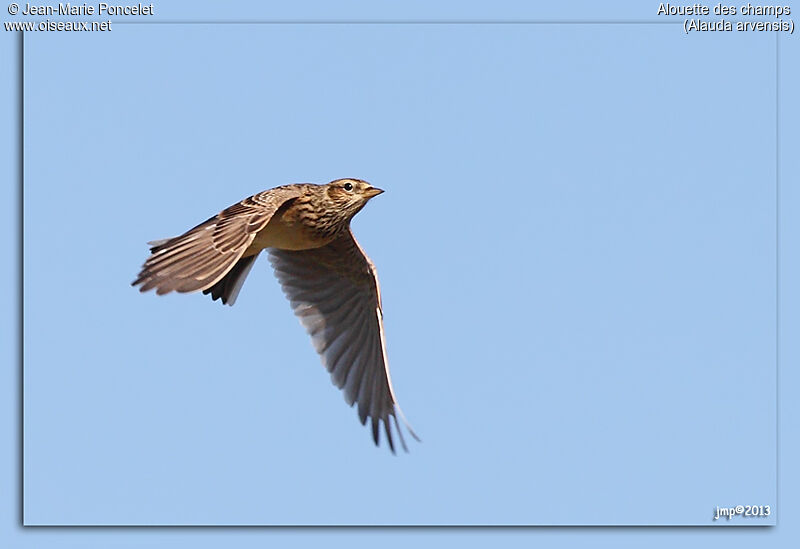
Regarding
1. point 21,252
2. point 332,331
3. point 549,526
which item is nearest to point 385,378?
point 332,331

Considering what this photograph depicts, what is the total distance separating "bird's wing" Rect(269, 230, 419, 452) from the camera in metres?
14.1

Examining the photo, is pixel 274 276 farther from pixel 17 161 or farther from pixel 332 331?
pixel 17 161

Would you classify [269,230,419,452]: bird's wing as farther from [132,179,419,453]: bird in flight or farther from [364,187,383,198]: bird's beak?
[364,187,383,198]: bird's beak

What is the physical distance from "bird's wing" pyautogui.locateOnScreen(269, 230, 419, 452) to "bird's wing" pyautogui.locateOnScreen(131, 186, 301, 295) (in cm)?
174

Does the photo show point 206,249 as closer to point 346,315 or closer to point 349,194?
point 349,194

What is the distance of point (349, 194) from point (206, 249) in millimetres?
2100

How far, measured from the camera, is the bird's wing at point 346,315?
14062mm

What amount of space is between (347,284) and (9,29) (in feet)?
13.9

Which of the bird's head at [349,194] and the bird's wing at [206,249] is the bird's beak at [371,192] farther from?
the bird's wing at [206,249]

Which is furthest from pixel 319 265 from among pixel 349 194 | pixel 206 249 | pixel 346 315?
pixel 206 249

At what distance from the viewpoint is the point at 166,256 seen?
11.3 metres

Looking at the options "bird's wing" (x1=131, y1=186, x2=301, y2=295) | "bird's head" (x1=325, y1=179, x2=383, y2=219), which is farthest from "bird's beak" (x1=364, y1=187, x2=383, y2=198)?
"bird's wing" (x1=131, y1=186, x2=301, y2=295)

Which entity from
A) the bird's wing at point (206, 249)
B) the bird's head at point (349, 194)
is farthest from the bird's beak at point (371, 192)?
the bird's wing at point (206, 249)

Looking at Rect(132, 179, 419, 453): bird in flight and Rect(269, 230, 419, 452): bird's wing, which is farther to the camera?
Rect(269, 230, 419, 452): bird's wing
